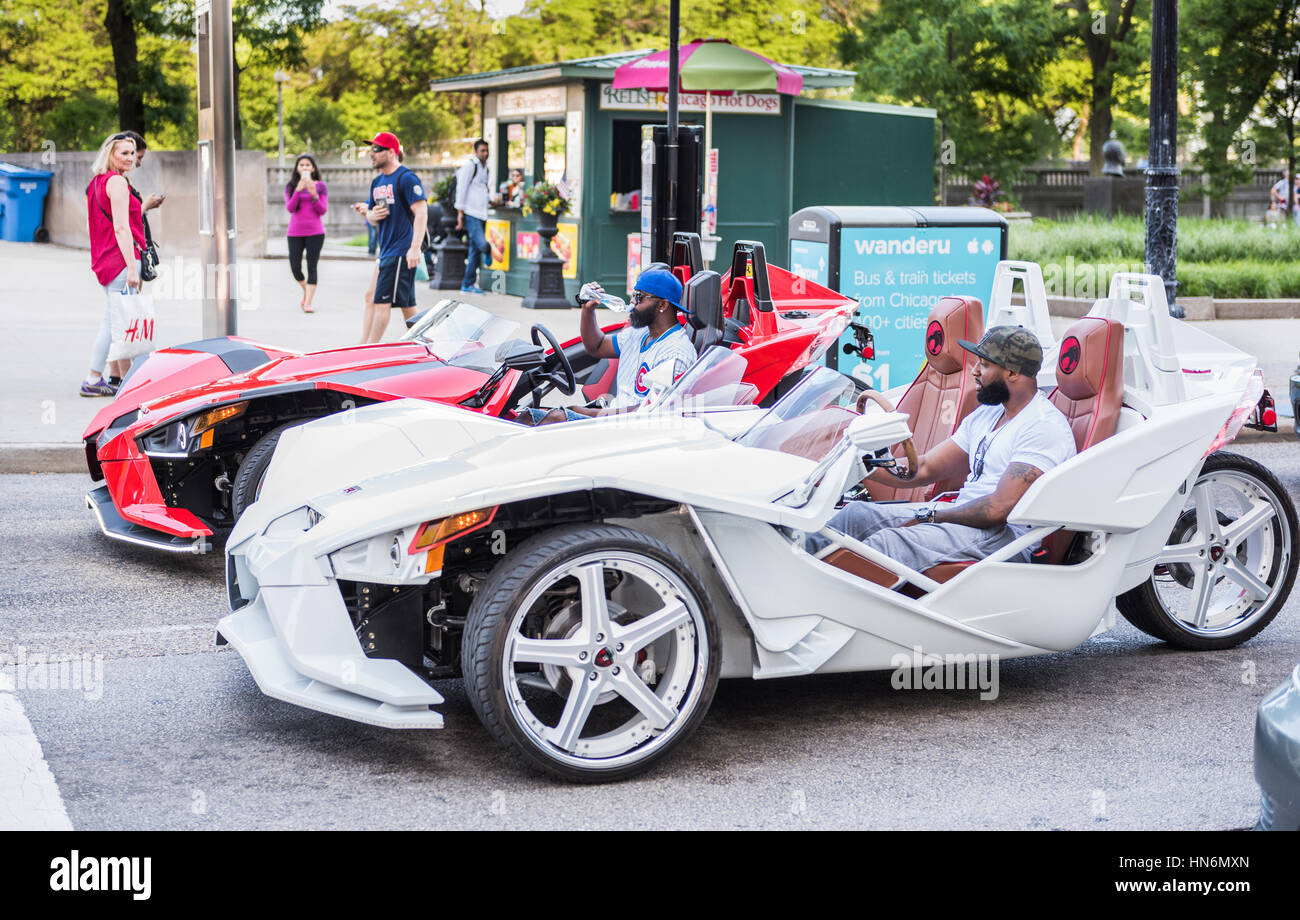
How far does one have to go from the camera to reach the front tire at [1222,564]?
6078mm

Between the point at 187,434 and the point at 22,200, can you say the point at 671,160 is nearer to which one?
the point at 187,434

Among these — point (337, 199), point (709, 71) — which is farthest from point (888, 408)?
point (337, 199)

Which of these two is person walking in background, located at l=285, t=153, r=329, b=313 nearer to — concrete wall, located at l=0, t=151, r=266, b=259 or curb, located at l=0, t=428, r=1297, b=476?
concrete wall, located at l=0, t=151, r=266, b=259

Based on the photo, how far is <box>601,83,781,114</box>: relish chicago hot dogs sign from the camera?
19062mm

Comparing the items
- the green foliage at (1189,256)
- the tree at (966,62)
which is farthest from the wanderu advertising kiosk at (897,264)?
the tree at (966,62)

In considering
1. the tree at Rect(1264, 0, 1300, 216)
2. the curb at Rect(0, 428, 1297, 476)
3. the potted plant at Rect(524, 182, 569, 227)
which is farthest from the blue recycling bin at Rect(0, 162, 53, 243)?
the tree at Rect(1264, 0, 1300, 216)

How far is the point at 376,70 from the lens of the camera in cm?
4853

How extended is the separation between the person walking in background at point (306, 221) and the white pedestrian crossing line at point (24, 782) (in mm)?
13309

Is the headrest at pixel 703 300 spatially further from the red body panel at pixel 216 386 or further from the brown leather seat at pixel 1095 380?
the brown leather seat at pixel 1095 380

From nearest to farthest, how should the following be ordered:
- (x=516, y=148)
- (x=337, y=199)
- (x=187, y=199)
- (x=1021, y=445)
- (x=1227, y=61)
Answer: (x=1021, y=445), (x=516, y=148), (x=187, y=199), (x=1227, y=61), (x=337, y=199)

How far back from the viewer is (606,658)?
457cm

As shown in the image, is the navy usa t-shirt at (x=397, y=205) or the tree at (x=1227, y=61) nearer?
the navy usa t-shirt at (x=397, y=205)

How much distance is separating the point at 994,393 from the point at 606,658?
196 cm
